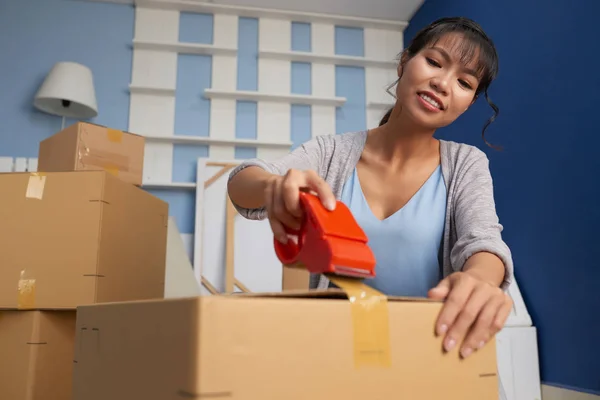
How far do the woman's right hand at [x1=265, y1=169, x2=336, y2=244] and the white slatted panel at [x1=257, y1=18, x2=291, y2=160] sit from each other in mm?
2355

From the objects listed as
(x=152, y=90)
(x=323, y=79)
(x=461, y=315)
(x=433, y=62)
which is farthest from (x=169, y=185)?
(x=461, y=315)

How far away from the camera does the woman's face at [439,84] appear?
34.1 inches

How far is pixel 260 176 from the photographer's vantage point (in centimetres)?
70

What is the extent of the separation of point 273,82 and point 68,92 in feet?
3.53

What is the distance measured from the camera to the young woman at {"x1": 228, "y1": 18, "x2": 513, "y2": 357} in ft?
2.49

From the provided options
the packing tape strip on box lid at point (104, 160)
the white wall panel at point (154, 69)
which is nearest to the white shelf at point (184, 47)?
the white wall panel at point (154, 69)

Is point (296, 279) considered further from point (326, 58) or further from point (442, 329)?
point (326, 58)

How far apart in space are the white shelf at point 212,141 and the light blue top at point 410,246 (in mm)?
2052

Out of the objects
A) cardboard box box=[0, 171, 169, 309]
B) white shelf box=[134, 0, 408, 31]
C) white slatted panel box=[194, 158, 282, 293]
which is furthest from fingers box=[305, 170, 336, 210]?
white shelf box=[134, 0, 408, 31]

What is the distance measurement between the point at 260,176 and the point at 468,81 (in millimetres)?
415

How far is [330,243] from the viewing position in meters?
0.48

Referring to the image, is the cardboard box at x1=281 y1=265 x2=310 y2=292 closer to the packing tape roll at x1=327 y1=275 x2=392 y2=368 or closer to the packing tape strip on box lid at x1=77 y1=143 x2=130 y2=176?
the packing tape strip on box lid at x1=77 y1=143 x2=130 y2=176

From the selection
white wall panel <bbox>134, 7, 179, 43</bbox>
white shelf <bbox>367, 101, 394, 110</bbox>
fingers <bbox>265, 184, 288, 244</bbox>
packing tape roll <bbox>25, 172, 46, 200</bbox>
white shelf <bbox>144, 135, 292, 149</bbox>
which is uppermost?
white wall panel <bbox>134, 7, 179, 43</bbox>

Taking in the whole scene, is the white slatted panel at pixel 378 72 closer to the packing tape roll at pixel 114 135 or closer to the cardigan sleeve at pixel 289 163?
the packing tape roll at pixel 114 135
